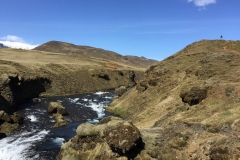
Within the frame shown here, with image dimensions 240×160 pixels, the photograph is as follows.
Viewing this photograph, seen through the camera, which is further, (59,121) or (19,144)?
(59,121)

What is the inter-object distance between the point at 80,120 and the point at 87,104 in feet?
49.1

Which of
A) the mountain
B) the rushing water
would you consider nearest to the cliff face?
the rushing water

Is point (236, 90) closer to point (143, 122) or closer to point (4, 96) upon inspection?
point (143, 122)

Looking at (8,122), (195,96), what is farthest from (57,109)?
(195,96)

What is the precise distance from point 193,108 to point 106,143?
42.0ft

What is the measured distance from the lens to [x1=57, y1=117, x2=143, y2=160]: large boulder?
56.3ft

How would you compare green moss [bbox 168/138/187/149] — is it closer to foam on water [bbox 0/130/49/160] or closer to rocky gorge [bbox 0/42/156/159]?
rocky gorge [bbox 0/42/156/159]

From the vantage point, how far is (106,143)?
18.5 meters

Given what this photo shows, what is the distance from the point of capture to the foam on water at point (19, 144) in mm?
28359

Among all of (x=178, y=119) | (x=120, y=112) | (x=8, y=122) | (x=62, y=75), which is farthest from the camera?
(x=62, y=75)

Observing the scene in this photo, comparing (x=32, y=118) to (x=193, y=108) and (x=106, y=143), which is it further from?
(x=193, y=108)

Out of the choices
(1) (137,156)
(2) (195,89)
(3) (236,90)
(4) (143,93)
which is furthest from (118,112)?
(1) (137,156)

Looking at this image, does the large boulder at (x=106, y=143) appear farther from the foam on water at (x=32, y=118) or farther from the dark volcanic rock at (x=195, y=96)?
the foam on water at (x=32, y=118)

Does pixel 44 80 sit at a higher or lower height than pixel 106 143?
higher
